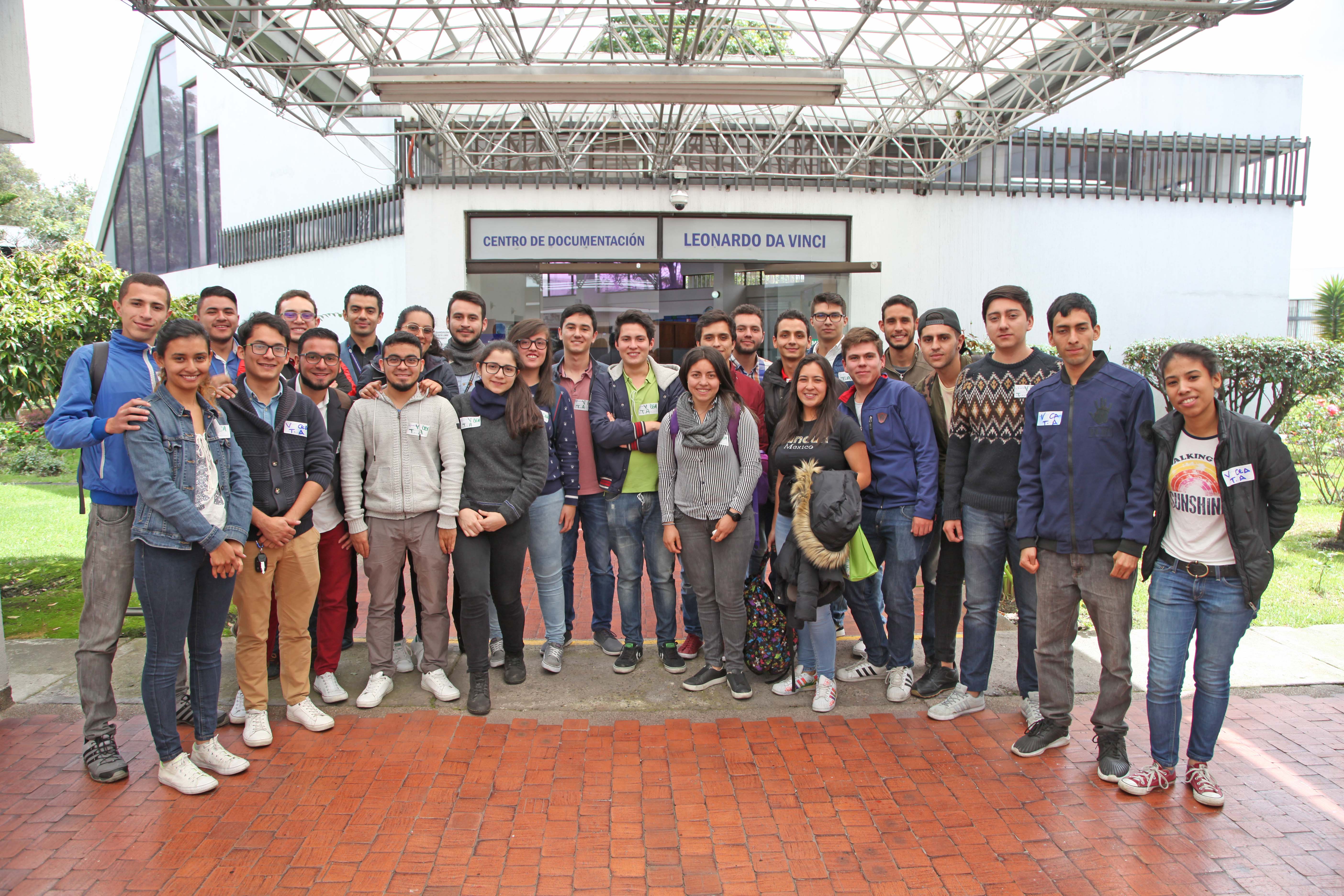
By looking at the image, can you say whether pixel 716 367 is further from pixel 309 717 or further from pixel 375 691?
pixel 309 717

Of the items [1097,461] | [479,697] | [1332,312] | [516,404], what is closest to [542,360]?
[516,404]

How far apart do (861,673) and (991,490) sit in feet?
4.45

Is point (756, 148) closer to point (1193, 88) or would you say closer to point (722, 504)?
point (1193, 88)

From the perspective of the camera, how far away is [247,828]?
3100mm

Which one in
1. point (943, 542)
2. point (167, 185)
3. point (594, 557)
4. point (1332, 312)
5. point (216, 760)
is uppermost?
point (167, 185)

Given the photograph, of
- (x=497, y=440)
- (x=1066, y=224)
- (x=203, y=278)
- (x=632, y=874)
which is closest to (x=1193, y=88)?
(x=1066, y=224)

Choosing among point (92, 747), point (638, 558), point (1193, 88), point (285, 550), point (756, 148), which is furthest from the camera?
point (1193, 88)

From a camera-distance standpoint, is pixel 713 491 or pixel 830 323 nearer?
pixel 713 491

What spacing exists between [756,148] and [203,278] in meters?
14.9

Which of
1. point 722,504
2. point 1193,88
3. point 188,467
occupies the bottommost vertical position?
point 722,504

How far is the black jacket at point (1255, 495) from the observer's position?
308cm

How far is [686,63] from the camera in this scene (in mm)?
7832

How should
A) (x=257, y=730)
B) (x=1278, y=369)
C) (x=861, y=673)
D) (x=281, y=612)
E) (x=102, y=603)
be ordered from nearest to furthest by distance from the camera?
(x=102, y=603) → (x=257, y=730) → (x=281, y=612) → (x=861, y=673) → (x=1278, y=369)

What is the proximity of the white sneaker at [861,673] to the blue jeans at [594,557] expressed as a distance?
56.6 inches
